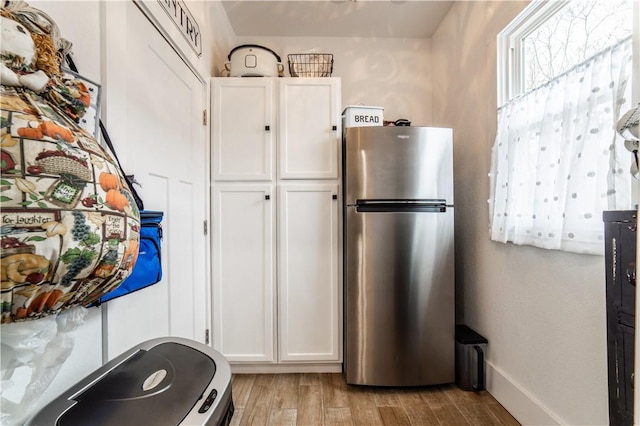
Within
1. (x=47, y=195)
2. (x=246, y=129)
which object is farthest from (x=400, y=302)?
(x=47, y=195)

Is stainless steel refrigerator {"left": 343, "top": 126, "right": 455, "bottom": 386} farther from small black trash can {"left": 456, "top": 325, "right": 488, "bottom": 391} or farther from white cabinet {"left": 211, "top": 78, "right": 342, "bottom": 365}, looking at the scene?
white cabinet {"left": 211, "top": 78, "right": 342, "bottom": 365}

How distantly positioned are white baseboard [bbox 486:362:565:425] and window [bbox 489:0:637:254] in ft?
2.58

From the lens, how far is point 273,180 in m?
1.90

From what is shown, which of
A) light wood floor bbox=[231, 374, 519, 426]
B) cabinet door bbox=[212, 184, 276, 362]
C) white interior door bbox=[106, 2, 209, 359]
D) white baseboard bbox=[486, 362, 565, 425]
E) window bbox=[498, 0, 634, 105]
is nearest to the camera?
white interior door bbox=[106, 2, 209, 359]

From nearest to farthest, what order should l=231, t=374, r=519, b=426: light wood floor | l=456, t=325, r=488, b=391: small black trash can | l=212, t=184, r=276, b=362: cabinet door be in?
l=231, t=374, r=519, b=426: light wood floor → l=456, t=325, r=488, b=391: small black trash can → l=212, t=184, r=276, b=362: cabinet door

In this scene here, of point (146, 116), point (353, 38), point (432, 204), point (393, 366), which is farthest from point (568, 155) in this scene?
point (353, 38)

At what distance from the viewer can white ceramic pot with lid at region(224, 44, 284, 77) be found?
75.0 inches

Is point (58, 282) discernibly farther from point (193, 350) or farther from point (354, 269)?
point (354, 269)

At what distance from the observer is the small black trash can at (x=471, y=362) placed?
1.68m

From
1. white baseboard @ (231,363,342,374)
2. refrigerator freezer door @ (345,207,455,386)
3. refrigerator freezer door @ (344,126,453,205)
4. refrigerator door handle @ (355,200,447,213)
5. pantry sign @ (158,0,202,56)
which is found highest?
pantry sign @ (158,0,202,56)

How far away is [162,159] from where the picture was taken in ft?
4.18

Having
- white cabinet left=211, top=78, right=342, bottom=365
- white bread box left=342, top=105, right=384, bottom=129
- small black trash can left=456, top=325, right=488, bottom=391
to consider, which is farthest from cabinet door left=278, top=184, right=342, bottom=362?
small black trash can left=456, top=325, right=488, bottom=391

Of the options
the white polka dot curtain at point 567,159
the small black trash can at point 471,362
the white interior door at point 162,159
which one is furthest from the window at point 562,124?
the white interior door at point 162,159

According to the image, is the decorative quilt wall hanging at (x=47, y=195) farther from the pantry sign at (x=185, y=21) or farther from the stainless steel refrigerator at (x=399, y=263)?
the stainless steel refrigerator at (x=399, y=263)
